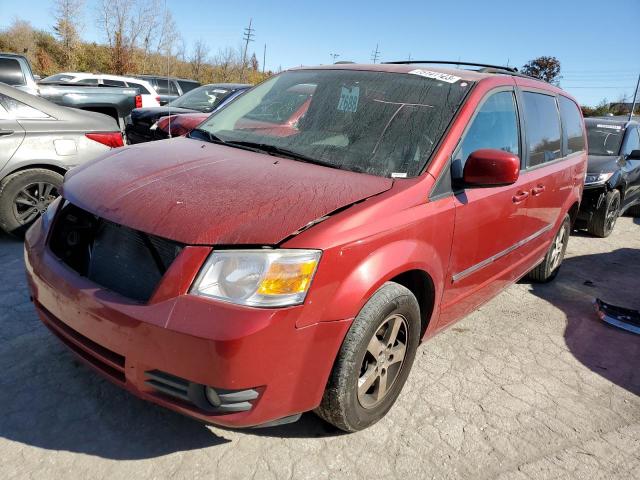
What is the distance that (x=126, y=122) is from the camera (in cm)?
900

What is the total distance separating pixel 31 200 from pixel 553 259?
4979 mm

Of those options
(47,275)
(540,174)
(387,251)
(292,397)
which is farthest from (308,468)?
(540,174)

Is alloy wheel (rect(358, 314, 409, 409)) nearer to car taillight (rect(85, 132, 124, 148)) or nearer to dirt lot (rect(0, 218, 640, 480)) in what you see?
dirt lot (rect(0, 218, 640, 480))

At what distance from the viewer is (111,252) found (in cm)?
223

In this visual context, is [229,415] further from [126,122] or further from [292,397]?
[126,122]

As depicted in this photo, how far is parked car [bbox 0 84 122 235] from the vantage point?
4.45 meters

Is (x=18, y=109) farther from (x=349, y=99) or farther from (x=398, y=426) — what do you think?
(x=398, y=426)

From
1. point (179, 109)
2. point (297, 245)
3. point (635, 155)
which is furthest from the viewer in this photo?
point (179, 109)

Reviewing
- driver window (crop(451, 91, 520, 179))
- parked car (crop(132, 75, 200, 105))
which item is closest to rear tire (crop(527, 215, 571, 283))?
driver window (crop(451, 91, 520, 179))

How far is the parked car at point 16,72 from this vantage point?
8.47 m

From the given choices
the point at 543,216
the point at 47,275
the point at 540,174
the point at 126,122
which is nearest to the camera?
the point at 47,275

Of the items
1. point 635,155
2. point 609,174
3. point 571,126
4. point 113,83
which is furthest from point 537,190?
point 113,83

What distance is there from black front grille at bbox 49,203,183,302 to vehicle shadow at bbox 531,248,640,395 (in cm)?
298

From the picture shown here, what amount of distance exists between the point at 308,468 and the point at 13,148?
154 inches
